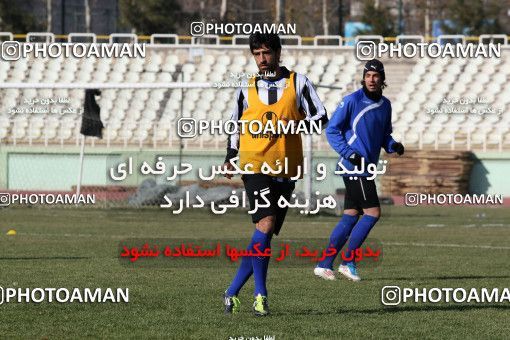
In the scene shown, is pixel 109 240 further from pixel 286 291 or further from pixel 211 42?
pixel 211 42

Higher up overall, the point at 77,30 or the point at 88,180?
the point at 77,30

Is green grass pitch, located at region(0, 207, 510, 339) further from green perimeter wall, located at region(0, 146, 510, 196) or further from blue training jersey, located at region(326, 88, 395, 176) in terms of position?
green perimeter wall, located at region(0, 146, 510, 196)

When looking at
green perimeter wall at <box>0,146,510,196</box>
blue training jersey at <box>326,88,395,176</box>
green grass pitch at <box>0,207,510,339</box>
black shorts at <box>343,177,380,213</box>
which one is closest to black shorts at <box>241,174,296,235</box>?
green grass pitch at <box>0,207,510,339</box>

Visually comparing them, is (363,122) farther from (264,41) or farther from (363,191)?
(264,41)

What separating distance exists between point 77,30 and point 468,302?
56.1 metres

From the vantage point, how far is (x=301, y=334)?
8.71m

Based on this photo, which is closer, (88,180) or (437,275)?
(437,275)

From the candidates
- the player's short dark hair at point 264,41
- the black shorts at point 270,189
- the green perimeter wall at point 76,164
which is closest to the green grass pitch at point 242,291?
the black shorts at point 270,189

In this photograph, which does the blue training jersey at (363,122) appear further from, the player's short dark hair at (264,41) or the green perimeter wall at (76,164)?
the green perimeter wall at (76,164)

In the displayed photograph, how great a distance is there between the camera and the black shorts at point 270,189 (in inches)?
387

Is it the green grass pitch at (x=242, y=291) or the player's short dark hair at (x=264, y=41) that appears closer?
the green grass pitch at (x=242, y=291)

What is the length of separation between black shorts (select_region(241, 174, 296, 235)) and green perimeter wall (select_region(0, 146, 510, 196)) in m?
19.0

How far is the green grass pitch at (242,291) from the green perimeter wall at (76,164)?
6617 mm

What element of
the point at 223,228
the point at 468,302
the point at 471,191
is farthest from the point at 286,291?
the point at 471,191
